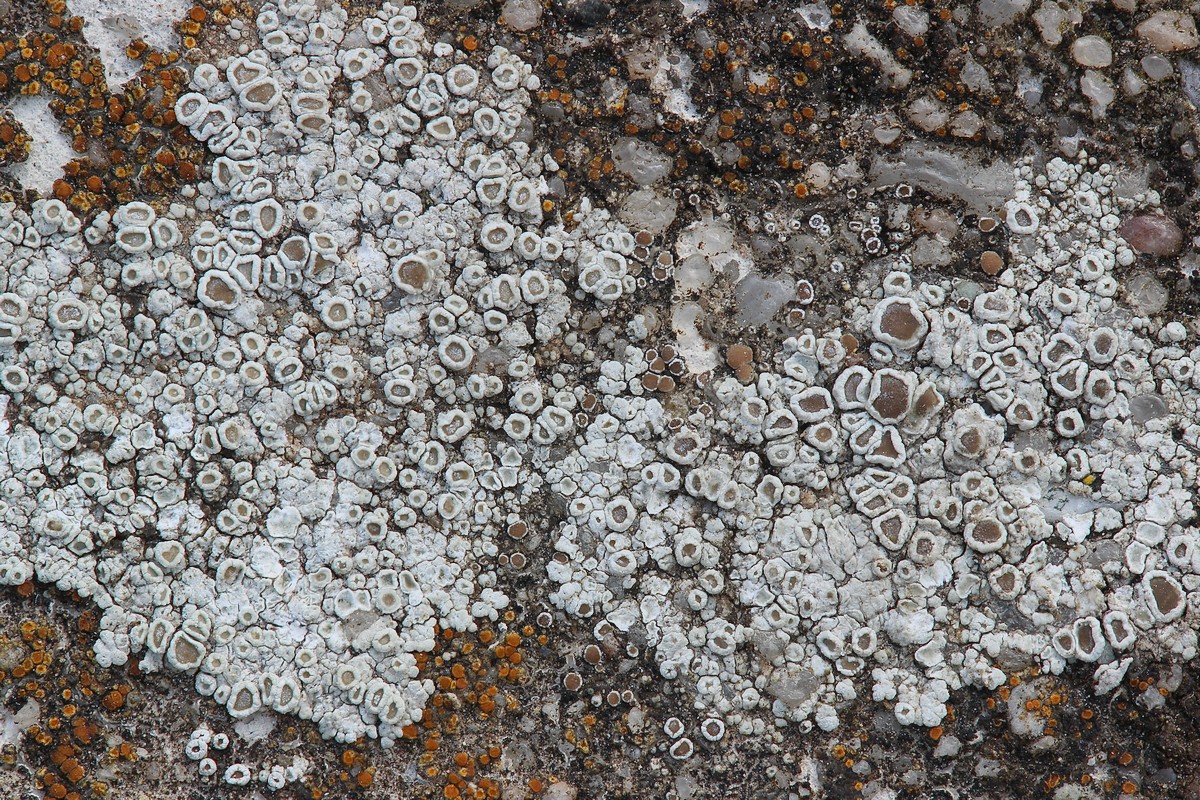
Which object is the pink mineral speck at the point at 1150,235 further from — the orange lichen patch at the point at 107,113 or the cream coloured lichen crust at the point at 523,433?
the orange lichen patch at the point at 107,113

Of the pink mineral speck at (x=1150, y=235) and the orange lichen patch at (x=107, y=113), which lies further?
the pink mineral speck at (x=1150, y=235)

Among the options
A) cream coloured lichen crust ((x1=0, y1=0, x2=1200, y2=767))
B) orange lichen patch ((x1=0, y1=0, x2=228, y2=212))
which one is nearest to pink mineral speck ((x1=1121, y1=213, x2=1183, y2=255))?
cream coloured lichen crust ((x1=0, y1=0, x2=1200, y2=767))

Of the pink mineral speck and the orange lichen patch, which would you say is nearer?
the orange lichen patch

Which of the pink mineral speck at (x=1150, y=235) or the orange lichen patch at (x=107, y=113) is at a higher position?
the orange lichen patch at (x=107, y=113)

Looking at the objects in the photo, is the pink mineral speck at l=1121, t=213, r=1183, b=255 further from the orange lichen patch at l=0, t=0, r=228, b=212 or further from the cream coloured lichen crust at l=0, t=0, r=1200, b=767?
the orange lichen patch at l=0, t=0, r=228, b=212

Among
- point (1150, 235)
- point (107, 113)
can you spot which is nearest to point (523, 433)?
point (107, 113)

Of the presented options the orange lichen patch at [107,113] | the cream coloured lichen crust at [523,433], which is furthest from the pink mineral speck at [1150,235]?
the orange lichen patch at [107,113]

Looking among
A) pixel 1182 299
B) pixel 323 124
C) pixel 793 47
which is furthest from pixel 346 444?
pixel 1182 299
